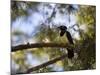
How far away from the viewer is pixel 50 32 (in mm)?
2373

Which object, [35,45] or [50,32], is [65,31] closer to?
[50,32]

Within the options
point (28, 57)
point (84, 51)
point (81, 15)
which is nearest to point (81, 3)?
point (81, 15)

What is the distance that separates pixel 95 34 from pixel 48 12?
0.67m

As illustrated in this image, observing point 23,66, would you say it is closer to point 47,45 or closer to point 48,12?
point 47,45

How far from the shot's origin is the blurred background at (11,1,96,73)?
225 centimetres

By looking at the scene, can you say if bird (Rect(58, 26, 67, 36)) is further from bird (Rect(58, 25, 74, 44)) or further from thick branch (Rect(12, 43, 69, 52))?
thick branch (Rect(12, 43, 69, 52))

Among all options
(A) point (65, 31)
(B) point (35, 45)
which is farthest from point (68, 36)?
(B) point (35, 45)

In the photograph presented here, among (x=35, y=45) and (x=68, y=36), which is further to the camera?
(x=68, y=36)

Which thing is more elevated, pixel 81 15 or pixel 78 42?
pixel 81 15

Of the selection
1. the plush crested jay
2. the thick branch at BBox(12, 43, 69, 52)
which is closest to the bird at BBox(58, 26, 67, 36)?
the plush crested jay

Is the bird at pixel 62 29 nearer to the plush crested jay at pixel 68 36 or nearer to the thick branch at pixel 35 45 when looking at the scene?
the plush crested jay at pixel 68 36

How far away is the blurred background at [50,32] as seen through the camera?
88.4 inches

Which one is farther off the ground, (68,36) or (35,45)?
A: (68,36)

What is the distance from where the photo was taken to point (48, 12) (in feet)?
7.75
